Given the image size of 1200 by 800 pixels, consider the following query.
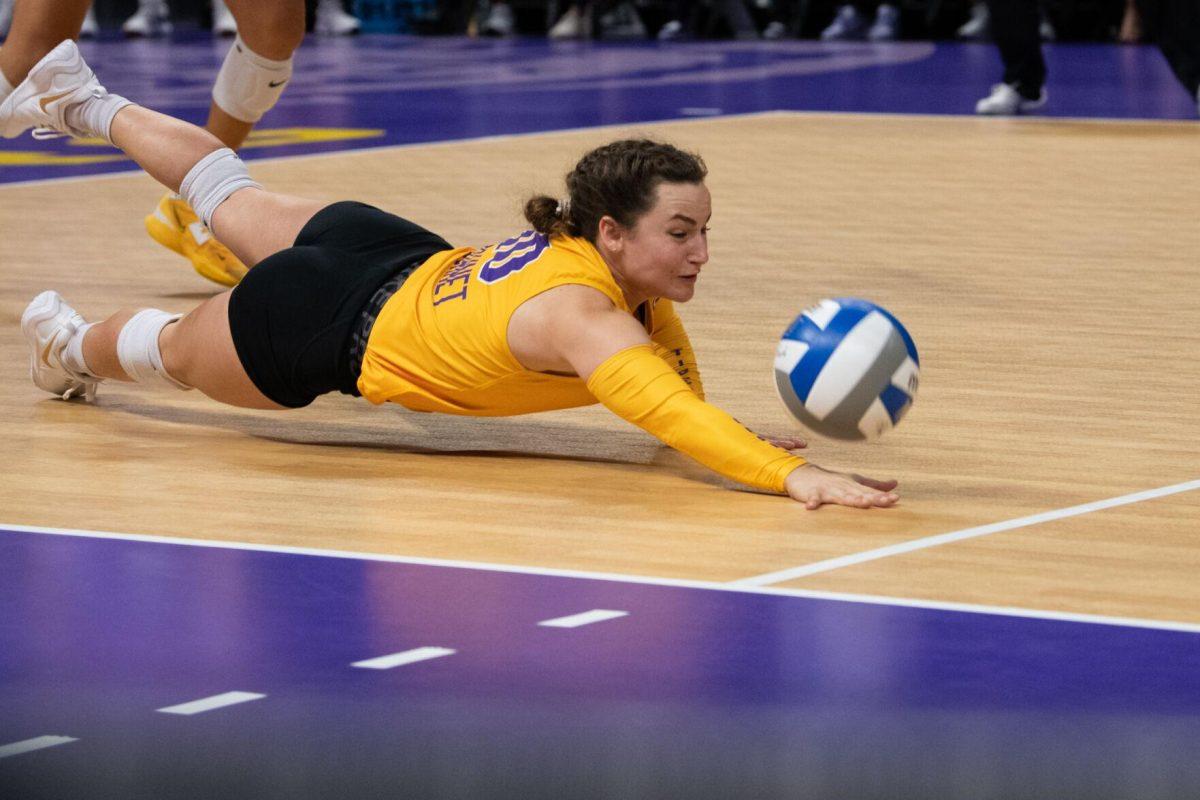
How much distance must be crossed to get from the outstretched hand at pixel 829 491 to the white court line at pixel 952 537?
208 millimetres

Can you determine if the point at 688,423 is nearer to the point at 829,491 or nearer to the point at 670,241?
the point at 829,491

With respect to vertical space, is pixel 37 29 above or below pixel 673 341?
above

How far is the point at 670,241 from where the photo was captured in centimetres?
469

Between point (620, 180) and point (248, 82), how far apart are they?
2.86 m

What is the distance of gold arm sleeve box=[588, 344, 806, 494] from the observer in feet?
14.5

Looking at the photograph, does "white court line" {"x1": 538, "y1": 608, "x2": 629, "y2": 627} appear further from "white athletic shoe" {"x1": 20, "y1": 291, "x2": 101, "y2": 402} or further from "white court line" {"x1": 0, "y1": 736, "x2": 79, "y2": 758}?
"white athletic shoe" {"x1": 20, "y1": 291, "x2": 101, "y2": 402}

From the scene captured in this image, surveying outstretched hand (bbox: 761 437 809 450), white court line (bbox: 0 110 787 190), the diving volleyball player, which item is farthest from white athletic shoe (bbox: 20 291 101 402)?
white court line (bbox: 0 110 787 190)

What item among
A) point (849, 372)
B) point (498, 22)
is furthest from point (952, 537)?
point (498, 22)

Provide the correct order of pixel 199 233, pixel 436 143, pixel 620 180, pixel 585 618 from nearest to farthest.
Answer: pixel 585 618
pixel 620 180
pixel 199 233
pixel 436 143

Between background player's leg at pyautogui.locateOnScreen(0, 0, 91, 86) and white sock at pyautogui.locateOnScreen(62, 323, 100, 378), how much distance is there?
1.44m

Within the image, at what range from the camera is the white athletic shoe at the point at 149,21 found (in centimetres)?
2206

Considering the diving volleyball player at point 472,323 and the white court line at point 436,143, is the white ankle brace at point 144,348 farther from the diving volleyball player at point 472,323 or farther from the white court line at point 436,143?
the white court line at point 436,143

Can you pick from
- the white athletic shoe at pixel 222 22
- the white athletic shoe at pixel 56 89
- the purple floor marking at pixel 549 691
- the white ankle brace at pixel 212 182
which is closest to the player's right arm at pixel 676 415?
the purple floor marking at pixel 549 691

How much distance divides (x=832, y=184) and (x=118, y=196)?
10.3 feet
